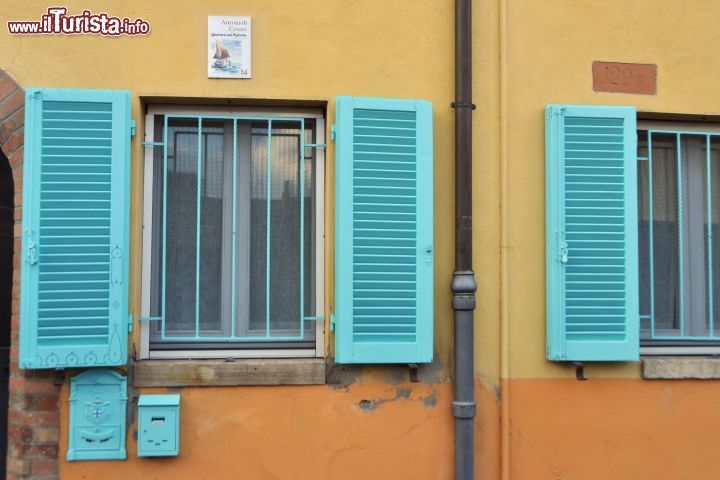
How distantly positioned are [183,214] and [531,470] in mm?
2603

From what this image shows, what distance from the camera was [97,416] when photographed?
13.0ft

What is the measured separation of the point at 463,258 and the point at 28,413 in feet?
8.61

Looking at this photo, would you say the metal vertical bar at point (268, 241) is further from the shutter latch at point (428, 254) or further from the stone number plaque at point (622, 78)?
the stone number plaque at point (622, 78)

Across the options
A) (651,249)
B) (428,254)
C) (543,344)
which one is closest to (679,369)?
(651,249)

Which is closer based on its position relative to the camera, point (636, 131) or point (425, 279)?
point (425, 279)

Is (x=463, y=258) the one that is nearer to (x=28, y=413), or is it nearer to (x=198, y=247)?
(x=198, y=247)

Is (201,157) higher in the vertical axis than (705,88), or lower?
lower

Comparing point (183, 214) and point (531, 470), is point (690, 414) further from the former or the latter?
point (183, 214)

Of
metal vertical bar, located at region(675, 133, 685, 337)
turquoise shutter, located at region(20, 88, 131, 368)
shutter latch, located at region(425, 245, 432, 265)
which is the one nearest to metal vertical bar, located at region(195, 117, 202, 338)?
turquoise shutter, located at region(20, 88, 131, 368)

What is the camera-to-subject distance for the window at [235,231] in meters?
4.23

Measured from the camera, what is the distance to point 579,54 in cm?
441

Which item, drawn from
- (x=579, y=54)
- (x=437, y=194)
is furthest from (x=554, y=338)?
(x=579, y=54)

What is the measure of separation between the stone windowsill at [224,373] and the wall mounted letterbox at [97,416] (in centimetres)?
15

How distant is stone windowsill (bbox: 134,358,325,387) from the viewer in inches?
159
